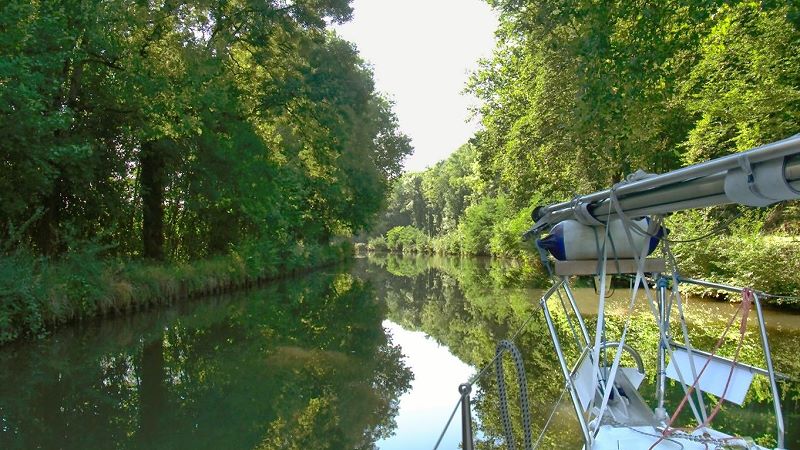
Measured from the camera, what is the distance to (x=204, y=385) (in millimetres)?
9461

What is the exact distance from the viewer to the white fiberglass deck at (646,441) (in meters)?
4.18

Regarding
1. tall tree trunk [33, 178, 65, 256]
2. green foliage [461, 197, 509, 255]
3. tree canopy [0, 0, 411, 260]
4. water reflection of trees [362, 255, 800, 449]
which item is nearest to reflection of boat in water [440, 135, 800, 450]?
water reflection of trees [362, 255, 800, 449]

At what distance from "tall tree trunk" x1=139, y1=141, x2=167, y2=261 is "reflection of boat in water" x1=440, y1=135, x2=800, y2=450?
16292 millimetres

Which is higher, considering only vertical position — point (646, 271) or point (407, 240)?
point (407, 240)

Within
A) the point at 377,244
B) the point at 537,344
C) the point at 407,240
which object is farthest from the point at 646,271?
the point at 377,244

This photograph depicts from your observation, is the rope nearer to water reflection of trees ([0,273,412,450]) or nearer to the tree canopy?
water reflection of trees ([0,273,412,450])

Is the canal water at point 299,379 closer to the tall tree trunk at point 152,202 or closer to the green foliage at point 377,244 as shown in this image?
the tall tree trunk at point 152,202

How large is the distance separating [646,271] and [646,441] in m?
1.29

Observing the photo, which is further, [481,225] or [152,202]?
[481,225]

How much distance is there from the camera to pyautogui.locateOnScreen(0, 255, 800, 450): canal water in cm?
700

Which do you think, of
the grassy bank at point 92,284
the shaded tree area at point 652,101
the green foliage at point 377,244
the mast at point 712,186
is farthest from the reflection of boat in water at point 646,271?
the green foliage at point 377,244

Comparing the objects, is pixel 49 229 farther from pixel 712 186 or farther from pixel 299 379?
pixel 712 186

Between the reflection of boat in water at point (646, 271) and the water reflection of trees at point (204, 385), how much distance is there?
297 centimetres

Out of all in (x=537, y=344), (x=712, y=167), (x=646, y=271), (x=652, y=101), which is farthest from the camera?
(x=537, y=344)
